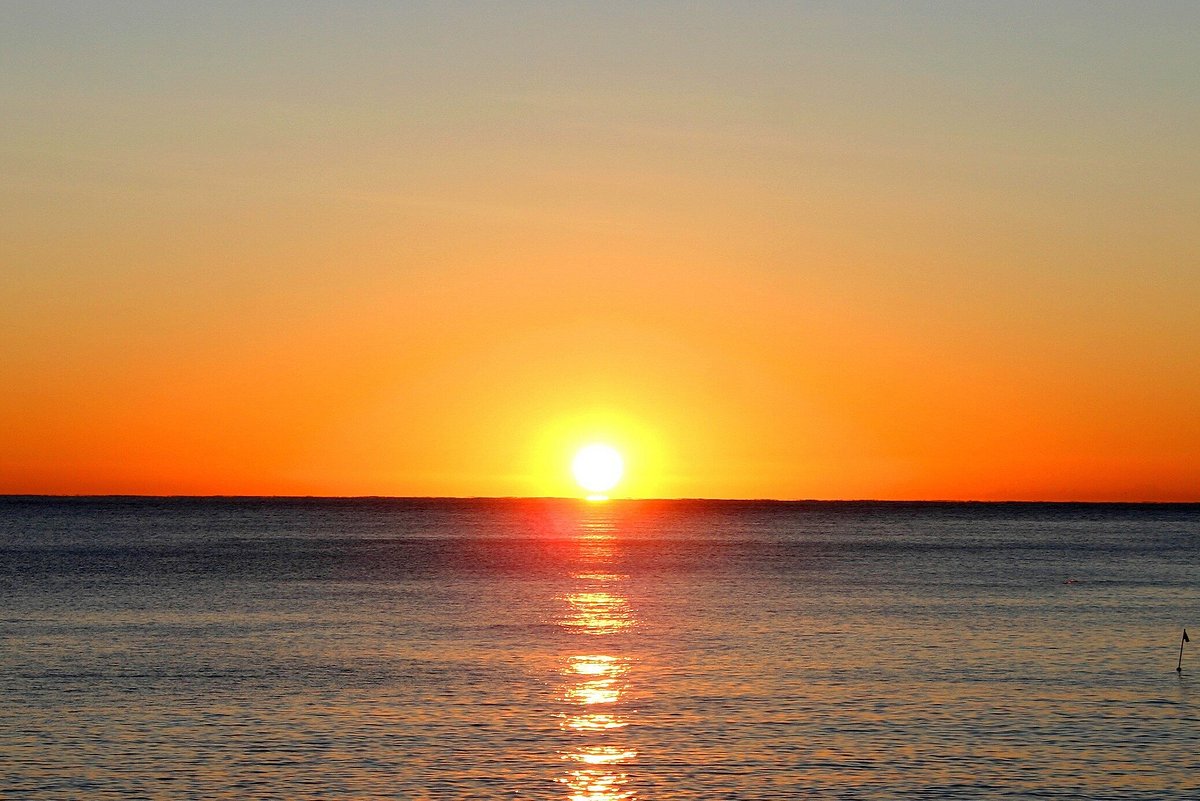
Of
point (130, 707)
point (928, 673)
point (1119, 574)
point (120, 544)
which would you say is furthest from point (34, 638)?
point (120, 544)

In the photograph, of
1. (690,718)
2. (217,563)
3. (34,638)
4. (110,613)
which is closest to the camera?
(690,718)

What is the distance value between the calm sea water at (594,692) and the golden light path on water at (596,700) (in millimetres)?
158

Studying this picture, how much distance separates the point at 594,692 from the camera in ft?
167

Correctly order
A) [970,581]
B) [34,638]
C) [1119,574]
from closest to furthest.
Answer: [34,638]
[970,581]
[1119,574]

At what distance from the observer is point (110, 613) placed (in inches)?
3137

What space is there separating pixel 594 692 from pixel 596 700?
1.72m

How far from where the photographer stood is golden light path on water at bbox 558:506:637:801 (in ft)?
121

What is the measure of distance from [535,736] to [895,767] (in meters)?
10.7

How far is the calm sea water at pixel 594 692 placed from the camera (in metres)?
37.2

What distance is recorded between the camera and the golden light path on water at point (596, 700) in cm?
3680

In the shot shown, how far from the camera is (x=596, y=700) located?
161 feet

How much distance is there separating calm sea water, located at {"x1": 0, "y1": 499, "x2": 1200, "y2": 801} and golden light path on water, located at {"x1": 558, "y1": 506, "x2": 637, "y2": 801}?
158 mm

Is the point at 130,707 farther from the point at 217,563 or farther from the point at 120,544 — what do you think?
the point at 120,544

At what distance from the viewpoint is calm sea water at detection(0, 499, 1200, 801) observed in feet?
122
